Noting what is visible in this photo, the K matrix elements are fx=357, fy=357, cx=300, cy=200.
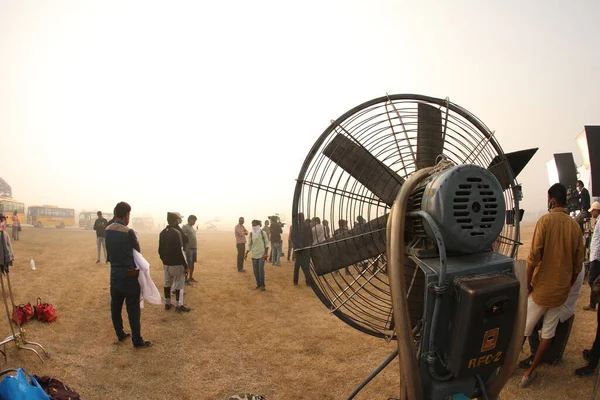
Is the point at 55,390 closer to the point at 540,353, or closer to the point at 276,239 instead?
the point at 540,353

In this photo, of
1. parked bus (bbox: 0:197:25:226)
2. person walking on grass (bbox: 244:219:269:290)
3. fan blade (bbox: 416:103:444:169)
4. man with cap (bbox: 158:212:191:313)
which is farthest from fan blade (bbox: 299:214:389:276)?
parked bus (bbox: 0:197:25:226)

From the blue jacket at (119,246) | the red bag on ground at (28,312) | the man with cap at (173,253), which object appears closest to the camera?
the blue jacket at (119,246)

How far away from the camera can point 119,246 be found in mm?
4754

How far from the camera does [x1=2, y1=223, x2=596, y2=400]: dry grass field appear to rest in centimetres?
390

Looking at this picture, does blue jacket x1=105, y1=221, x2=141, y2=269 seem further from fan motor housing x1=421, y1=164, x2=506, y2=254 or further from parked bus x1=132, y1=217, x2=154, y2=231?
parked bus x1=132, y1=217, x2=154, y2=231

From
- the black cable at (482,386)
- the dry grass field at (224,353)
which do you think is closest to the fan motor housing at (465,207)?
the black cable at (482,386)

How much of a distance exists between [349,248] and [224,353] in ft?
10.5

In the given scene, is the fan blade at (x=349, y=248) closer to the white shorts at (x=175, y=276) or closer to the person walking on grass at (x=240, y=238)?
the white shorts at (x=175, y=276)

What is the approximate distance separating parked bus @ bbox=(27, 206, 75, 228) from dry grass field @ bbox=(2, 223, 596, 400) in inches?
1174

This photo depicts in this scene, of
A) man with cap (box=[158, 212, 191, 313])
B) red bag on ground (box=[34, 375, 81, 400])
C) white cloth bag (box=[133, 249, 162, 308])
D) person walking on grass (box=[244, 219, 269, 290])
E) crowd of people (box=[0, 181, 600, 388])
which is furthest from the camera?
person walking on grass (box=[244, 219, 269, 290])

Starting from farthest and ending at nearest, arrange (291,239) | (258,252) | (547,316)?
(258,252) → (291,239) → (547,316)

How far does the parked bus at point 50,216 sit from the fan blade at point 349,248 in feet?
125

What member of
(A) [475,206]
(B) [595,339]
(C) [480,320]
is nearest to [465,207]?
(A) [475,206]

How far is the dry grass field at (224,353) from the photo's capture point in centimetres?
390
